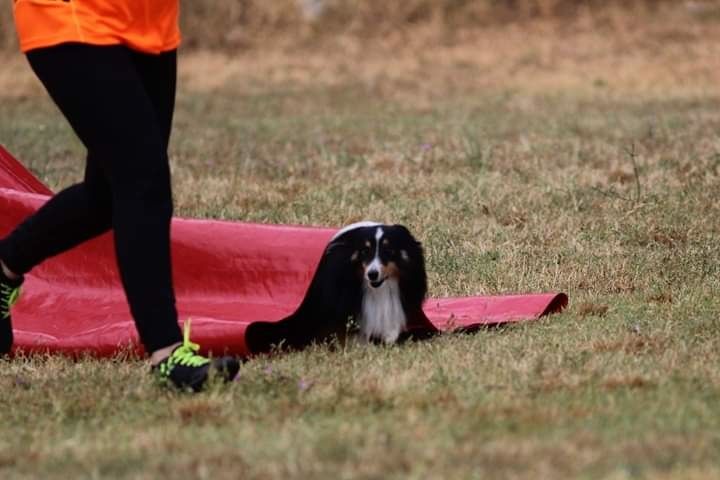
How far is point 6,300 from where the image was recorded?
5.17 metres

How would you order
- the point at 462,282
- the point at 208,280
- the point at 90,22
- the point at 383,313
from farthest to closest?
the point at 462,282, the point at 208,280, the point at 383,313, the point at 90,22

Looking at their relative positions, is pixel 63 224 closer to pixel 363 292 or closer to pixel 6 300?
pixel 6 300

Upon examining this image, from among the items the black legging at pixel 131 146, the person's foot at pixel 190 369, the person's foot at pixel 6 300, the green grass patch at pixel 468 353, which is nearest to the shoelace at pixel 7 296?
the person's foot at pixel 6 300

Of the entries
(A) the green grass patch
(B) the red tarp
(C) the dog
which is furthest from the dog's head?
(A) the green grass patch

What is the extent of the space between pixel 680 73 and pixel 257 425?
12.4 meters

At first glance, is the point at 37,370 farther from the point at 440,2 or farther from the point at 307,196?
the point at 440,2

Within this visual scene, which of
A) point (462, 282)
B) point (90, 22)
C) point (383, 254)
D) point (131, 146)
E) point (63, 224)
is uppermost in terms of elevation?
point (90, 22)

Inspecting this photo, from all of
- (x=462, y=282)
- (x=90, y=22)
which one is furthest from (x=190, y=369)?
(x=462, y=282)

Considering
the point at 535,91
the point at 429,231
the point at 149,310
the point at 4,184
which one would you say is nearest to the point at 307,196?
the point at 429,231

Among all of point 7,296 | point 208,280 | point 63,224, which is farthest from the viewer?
point 208,280

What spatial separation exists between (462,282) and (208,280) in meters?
1.13

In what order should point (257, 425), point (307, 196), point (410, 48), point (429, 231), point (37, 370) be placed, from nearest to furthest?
point (257, 425) → point (37, 370) → point (429, 231) → point (307, 196) → point (410, 48)

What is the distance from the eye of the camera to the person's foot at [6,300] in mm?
5129

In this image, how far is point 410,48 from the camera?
1856 cm
